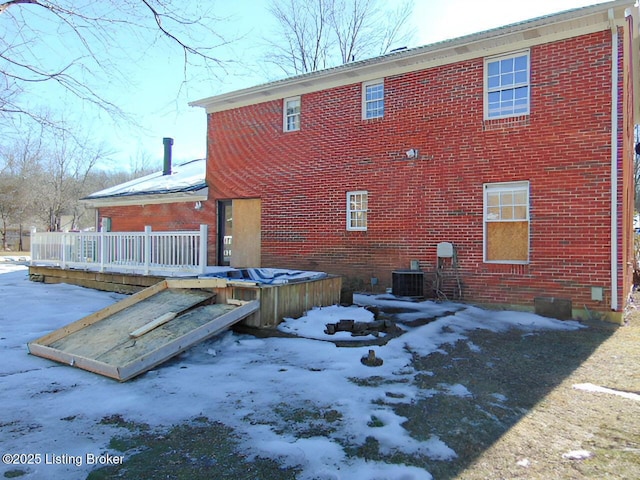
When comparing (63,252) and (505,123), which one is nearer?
(505,123)

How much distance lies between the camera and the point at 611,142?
7.34m

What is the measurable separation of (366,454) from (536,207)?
678 centimetres

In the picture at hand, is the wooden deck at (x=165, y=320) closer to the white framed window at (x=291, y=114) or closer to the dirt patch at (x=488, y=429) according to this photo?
the dirt patch at (x=488, y=429)

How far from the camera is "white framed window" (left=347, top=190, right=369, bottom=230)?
10.2 m

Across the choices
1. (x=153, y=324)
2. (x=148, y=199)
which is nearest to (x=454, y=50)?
(x=153, y=324)

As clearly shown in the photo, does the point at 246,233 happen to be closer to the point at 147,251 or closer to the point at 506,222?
→ the point at 147,251

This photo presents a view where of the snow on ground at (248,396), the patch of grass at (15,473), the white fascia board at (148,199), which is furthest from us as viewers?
the white fascia board at (148,199)

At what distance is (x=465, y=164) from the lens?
344 inches

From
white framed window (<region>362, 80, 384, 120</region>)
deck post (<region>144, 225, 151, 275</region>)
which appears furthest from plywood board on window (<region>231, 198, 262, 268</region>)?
white framed window (<region>362, 80, 384, 120</region>)

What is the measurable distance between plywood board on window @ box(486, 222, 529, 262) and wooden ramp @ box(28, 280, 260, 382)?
16.8 ft

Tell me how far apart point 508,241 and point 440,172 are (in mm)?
2002

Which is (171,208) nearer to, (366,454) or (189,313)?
(189,313)

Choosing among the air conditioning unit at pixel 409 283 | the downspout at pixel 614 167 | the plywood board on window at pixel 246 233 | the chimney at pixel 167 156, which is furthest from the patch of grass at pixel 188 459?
the chimney at pixel 167 156

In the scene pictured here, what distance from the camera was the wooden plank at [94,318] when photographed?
5189 millimetres
